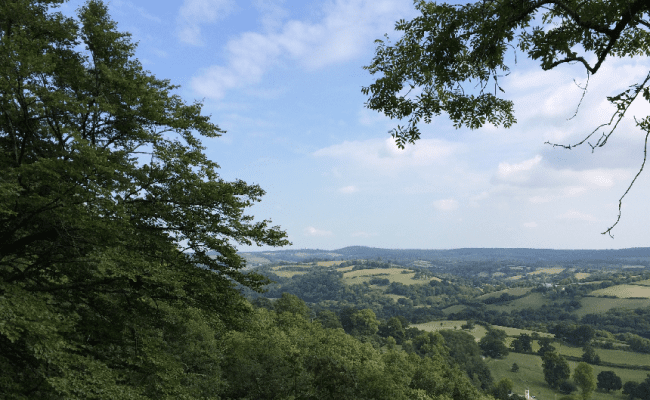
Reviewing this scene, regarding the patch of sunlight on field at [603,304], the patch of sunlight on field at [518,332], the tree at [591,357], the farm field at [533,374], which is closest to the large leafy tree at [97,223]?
the farm field at [533,374]

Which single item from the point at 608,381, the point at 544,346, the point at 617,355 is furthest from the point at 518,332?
the point at 608,381

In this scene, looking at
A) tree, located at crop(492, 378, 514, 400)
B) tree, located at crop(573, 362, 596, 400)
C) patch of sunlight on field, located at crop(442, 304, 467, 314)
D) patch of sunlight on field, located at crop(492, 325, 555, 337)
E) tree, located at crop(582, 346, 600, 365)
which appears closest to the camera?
tree, located at crop(492, 378, 514, 400)

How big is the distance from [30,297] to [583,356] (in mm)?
133823

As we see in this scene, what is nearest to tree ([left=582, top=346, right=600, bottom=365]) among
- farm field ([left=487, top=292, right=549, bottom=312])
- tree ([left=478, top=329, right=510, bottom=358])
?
tree ([left=478, top=329, right=510, bottom=358])

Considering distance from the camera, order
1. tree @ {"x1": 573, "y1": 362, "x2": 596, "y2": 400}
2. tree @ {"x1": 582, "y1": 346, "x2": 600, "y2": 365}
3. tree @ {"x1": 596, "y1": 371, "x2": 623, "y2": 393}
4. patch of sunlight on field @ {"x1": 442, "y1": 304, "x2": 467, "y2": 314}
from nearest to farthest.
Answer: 1. tree @ {"x1": 573, "y1": 362, "x2": 596, "y2": 400}
2. tree @ {"x1": 596, "y1": 371, "x2": 623, "y2": 393}
3. tree @ {"x1": 582, "y1": 346, "x2": 600, "y2": 365}
4. patch of sunlight on field @ {"x1": 442, "y1": 304, "x2": 467, "y2": 314}

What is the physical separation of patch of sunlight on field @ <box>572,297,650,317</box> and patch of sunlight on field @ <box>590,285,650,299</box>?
5.56 metres

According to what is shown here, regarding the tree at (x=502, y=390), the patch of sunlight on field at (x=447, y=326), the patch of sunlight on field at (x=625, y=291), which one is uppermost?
the patch of sunlight on field at (x=625, y=291)

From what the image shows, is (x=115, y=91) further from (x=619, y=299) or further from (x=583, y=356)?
(x=619, y=299)

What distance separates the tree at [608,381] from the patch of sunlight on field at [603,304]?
87.9 m

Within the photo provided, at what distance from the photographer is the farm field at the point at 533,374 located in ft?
282

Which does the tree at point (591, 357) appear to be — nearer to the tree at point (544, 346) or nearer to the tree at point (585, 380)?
the tree at point (544, 346)

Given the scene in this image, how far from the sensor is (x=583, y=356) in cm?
10494

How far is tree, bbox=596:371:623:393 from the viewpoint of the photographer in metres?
85.9

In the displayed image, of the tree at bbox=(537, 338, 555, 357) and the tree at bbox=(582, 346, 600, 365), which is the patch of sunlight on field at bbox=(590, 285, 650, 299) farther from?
the tree at bbox=(582, 346, 600, 365)
